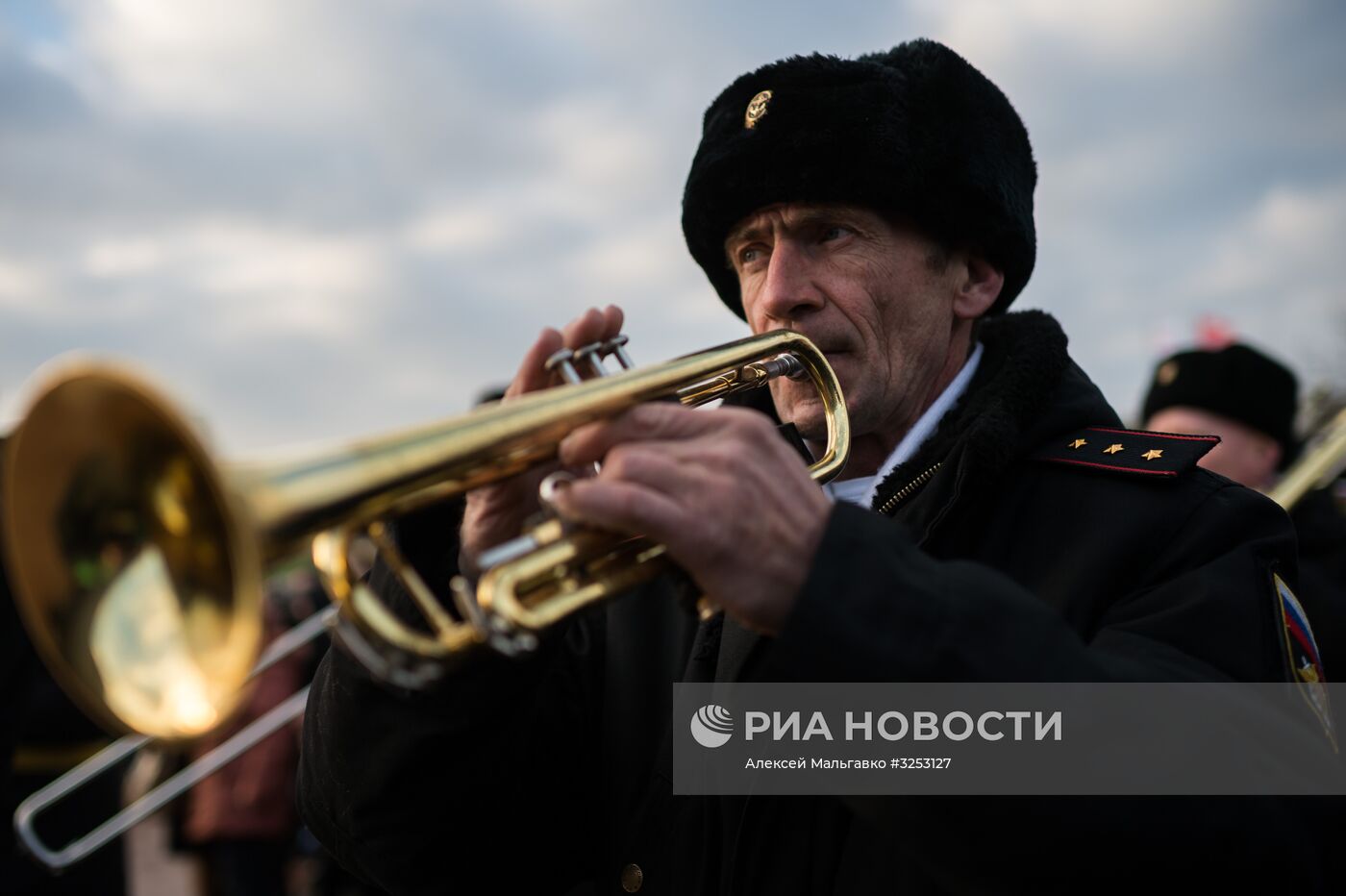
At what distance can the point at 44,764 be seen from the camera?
4719mm

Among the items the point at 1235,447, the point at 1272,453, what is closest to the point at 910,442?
the point at 1235,447

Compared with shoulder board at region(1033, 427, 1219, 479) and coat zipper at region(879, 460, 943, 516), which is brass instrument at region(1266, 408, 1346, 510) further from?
coat zipper at region(879, 460, 943, 516)

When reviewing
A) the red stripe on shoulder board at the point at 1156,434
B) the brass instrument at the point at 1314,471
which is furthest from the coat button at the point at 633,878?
the brass instrument at the point at 1314,471

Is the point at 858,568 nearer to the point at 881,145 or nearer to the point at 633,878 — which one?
the point at 633,878

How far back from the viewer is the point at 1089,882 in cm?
162

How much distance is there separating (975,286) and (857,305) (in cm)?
41

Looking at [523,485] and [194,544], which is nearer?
[194,544]

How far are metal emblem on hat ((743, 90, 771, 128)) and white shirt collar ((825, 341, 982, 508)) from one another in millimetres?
827

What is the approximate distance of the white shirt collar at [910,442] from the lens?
2.66 metres

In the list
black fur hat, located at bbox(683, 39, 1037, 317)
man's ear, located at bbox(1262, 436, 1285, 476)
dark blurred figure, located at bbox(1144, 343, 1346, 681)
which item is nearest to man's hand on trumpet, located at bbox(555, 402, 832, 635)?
black fur hat, located at bbox(683, 39, 1037, 317)

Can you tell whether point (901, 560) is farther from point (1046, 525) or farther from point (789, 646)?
point (1046, 525)

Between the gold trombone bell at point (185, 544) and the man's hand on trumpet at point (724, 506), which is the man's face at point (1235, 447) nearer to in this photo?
the man's hand on trumpet at point (724, 506)

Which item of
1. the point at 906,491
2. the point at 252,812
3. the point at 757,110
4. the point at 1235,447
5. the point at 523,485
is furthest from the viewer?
the point at 252,812

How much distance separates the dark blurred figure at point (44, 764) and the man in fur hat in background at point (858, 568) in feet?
7.67
